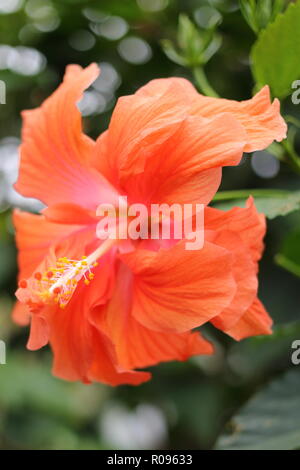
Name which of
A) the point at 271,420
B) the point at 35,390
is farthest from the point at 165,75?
the point at 35,390

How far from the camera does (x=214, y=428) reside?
91.2 inches

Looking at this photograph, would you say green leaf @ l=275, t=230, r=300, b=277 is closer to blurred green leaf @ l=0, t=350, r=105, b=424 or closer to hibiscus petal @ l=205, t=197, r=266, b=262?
hibiscus petal @ l=205, t=197, r=266, b=262

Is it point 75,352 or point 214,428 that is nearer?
point 75,352

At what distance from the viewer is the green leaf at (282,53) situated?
121 centimetres

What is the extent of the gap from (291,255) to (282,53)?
0.44 metres

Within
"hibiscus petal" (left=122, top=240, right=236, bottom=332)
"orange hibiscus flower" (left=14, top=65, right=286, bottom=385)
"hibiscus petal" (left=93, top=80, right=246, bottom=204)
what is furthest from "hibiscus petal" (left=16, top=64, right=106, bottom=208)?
"hibiscus petal" (left=122, top=240, right=236, bottom=332)

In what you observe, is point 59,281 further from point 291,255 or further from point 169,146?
point 291,255

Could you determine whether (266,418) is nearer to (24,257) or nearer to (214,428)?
(24,257)

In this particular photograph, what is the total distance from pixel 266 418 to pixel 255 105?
75 centimetres

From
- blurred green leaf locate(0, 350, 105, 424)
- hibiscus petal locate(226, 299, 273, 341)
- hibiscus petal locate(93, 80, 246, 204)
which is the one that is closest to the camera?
hibiscus petal locate(93, 80, 246, 204)

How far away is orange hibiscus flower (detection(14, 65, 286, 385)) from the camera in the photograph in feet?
3.53

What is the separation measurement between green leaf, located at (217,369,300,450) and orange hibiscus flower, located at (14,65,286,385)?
284 millimetres

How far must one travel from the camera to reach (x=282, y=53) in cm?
122
